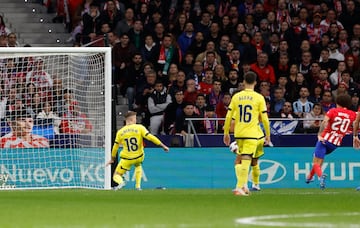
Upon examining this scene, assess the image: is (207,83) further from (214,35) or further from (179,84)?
(214,35)

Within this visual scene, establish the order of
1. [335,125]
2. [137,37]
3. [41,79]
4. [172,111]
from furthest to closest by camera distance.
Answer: [137,37] < [172,111] < [41,79] < [335,125]

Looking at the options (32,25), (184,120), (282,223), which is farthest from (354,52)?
(282,223)

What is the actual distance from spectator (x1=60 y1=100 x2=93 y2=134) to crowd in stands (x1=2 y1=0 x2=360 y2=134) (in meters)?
2.65

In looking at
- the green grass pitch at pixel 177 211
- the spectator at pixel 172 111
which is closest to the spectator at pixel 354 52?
the spectator at pixel 172 111

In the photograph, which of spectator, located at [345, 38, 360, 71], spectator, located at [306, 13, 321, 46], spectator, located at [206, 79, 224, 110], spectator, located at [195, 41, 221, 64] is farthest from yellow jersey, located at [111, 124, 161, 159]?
spectator, located at [306, 13, 321, 46]

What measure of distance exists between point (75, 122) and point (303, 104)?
19.0ft

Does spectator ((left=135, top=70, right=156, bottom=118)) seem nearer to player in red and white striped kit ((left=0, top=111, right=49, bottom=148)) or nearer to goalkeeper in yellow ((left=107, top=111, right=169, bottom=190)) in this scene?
player in red and white striped kit ((left=0, top=111, right=49, bottom=148))

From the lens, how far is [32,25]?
27.4m

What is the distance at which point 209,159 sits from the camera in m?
22.7

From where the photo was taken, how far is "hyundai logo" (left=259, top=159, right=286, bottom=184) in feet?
74.4

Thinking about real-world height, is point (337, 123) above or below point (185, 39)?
below

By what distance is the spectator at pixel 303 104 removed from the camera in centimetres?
2436

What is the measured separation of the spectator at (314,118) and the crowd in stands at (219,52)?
22 mm

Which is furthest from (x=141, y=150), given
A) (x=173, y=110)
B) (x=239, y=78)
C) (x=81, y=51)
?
(x=239, y=78)
